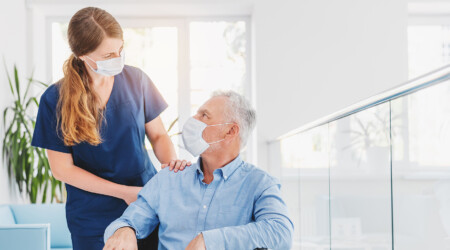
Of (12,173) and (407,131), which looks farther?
(12,173)

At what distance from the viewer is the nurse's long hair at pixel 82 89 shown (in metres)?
1.75

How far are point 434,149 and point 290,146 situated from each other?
7.59 feet

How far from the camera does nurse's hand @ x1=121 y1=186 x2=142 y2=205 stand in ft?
5.99

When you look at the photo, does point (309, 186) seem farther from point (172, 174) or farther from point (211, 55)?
point (211, 55)

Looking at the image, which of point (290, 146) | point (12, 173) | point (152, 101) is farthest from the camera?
point (12, 173)

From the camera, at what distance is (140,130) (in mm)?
1923

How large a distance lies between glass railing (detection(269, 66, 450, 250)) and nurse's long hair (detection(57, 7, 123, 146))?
0.88 metres

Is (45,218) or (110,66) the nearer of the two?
(110,66)

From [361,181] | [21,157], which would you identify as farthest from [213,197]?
[21,157]

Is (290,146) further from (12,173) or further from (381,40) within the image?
(12,173)

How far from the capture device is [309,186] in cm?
296

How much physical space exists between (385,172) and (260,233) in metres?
0.46

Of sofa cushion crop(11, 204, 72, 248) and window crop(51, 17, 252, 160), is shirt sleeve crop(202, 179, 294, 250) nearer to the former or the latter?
sofa cushion crop(11, 204, 72, 248)

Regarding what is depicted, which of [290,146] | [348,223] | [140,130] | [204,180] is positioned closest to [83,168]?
[140,130]
